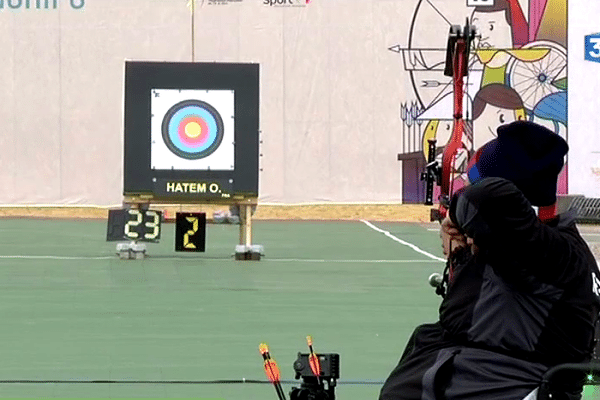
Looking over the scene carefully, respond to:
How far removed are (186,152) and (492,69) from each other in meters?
8.15

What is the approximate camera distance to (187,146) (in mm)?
12266

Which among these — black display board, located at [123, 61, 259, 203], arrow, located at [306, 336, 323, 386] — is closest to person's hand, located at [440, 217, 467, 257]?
arrow, located at [306, 336, 323, 386]

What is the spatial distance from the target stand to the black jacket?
8628 mm

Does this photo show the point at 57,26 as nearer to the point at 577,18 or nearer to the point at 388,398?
the point at 577,18

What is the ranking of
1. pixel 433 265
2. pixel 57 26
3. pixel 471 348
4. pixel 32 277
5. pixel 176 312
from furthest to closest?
pixel 57 26 < pixel 433 265 < pixel 32 277 < pixel 176 312 < pixel 471 348

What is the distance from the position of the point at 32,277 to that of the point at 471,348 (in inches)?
294

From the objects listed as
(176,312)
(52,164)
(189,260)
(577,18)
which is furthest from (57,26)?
(176,312)

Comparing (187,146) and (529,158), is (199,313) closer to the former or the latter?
(187,146)

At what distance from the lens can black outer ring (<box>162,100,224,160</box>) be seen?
40.1ft

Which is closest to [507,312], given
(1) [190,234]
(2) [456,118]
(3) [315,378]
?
(3) [315,378]

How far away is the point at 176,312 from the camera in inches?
324

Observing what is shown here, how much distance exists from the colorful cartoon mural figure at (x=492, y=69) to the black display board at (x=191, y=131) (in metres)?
7.27

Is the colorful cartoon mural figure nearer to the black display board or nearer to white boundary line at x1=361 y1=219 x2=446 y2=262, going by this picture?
white boundary line at x1=361 y1=219 x2=446 y2=262

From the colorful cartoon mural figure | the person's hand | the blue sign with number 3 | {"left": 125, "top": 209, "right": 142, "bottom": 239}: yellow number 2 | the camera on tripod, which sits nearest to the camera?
the person's hand
